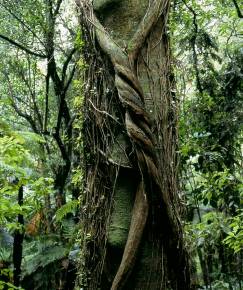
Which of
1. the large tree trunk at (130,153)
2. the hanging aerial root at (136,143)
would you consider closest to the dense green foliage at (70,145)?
the large tree trunk at (130,153)

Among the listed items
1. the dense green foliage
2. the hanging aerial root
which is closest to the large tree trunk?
the hanging aerial root

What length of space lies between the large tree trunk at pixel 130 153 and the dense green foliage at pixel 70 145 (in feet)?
4.75

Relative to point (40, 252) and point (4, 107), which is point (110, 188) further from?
point (4, 107)

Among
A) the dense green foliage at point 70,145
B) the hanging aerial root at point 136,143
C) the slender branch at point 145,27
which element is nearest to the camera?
the hanging aerial root at point 136,143

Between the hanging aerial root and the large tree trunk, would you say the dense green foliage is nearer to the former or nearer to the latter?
the large tree trunk

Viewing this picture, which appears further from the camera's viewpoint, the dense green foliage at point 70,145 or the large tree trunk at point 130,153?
the dense green foliage at point 70,145

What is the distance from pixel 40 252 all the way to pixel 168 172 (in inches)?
182

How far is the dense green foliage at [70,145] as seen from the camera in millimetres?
4543

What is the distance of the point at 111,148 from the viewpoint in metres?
1.99

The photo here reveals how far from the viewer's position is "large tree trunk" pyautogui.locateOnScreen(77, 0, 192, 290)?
6.16 ft

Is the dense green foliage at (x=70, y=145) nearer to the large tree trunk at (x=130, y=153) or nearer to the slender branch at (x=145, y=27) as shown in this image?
the large tree trunk at (x=130, y=153)

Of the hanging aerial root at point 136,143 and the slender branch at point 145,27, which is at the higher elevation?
the slender branch at point 145,27

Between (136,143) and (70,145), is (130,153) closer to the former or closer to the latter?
(136,143)

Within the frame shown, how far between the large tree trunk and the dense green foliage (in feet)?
4.75
